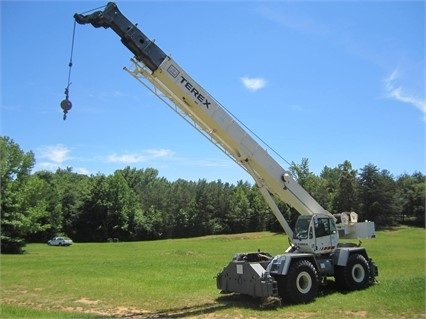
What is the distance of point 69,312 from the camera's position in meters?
13.6

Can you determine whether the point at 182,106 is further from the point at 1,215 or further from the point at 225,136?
the point at 1,215

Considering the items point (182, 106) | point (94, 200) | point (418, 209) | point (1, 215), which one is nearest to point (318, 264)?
point (182, 106)

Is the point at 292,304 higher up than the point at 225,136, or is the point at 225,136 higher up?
the point at 225,136

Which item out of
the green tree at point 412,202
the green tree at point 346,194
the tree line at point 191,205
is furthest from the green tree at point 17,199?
the green tree at point 412,202

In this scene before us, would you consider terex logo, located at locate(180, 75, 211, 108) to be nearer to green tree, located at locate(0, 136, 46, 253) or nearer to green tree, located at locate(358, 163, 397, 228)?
green tree, located at locate(0, 136, 46, 253)

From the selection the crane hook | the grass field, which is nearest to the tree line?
the grass field

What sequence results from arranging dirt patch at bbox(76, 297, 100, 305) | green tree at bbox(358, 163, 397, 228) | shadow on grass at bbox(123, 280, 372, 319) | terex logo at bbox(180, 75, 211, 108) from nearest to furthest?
shadow on grass at bbox(123, 280, 372, 319), terex logo at bbox(180, 75, 211, 108), dirt patch at bbox(76, 297, 100, 305), green tree at bbox(358, 163, 397, 228)

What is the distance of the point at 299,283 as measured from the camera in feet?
46.5

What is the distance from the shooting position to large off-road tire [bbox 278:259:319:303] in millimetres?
13602

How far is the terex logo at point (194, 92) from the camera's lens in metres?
13.8

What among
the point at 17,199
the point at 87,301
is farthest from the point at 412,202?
the point at 87,301

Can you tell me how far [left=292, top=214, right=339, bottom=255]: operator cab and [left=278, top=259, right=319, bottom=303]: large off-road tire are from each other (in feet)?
2.85

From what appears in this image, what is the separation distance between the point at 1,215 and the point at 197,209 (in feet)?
190

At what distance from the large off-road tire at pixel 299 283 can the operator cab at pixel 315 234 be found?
87 centimetres
